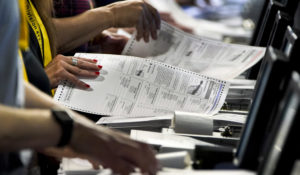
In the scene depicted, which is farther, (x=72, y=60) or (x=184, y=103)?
(x=72, y=60)

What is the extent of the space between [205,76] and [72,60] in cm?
Result: 40

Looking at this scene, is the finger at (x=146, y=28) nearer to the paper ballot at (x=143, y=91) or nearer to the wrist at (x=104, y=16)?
the wrist at (x=104, y=16)

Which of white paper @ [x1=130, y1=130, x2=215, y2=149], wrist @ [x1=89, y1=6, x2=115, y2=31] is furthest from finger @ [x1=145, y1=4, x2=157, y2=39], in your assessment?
white paper @ [x1=130, y1=130, x2=215, y2=149]

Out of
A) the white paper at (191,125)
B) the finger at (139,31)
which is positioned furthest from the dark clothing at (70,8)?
the white paper at (191,125)

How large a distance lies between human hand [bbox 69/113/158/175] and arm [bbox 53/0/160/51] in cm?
98

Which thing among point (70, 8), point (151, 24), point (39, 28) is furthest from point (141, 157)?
point (70, 8)

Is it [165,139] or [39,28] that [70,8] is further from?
[165,139]

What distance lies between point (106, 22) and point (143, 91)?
0.52 meters

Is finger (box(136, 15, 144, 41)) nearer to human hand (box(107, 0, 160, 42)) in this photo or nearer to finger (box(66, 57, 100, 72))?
human hand (box(107, 0, 160, 42))

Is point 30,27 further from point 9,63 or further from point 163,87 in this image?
point 9,63

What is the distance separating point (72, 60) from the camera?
164cm

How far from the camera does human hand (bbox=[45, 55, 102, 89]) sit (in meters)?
1.58

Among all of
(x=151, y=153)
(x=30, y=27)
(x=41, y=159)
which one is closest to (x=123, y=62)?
(x=30, y=27)

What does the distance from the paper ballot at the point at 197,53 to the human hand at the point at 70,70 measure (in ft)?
0.94
